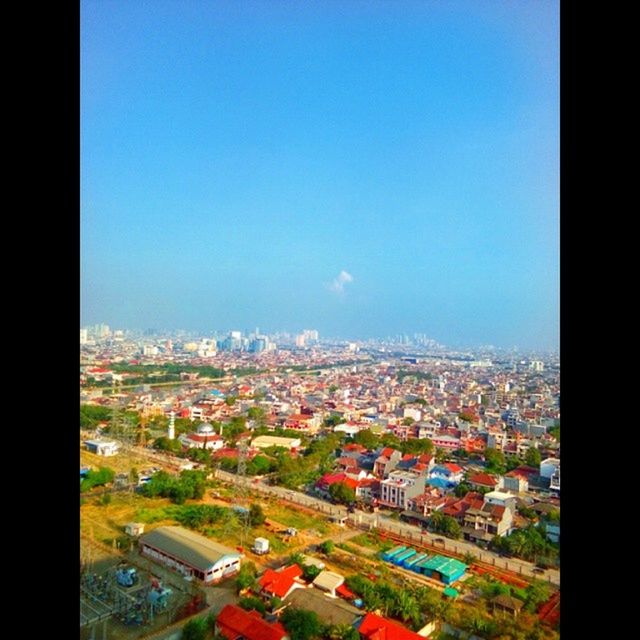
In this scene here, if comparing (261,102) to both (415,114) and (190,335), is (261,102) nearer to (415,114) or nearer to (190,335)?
(415,114)

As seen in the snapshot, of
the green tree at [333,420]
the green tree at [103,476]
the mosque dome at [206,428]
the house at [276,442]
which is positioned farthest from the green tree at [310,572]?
the green tree at [103,476]

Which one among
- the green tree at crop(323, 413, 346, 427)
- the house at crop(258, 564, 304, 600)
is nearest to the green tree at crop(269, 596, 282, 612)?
the house at crop(258, 564, 304, 600)

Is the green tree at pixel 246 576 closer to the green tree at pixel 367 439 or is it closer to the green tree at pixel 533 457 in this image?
the green tree at pixel 367 439

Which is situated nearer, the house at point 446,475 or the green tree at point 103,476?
the green tree at point 103,476

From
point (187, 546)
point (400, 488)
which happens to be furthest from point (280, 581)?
point (400, 488)

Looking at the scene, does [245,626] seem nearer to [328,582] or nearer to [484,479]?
[328,582]

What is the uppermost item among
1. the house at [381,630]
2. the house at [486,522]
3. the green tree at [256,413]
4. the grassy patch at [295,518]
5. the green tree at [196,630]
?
the green tree at [256,413]
